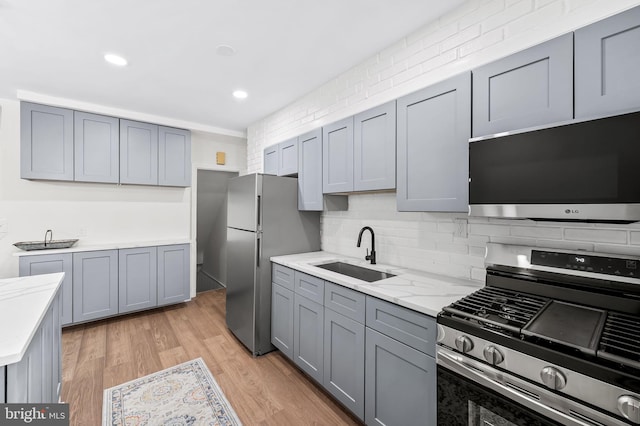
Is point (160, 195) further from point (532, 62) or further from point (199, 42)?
point (532, 62)

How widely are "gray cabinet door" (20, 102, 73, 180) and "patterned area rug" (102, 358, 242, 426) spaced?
2.54 meters

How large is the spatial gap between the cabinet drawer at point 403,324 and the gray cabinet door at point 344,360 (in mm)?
163

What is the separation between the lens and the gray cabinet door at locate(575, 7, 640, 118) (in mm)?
1095

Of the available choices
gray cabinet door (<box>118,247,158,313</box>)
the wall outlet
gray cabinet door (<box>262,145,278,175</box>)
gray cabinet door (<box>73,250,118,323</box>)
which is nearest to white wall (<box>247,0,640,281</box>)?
the wall outlet

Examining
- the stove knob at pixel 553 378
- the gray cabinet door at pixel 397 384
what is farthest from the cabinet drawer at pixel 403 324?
the stove knob at pixel 553 378

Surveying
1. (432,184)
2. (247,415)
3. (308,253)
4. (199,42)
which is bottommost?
(247,415)

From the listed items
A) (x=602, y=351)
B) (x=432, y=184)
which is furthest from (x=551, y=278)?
(x=432, y=184)

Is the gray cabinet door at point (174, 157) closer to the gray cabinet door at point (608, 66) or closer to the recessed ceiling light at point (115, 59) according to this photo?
the recessed ceiling light at point (115, 59)

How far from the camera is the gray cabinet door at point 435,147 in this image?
5.26 feet

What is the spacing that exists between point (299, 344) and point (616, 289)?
2013 mm

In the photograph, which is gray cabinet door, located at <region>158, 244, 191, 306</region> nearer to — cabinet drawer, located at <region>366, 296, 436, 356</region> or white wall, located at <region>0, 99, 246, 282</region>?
white wall, located at <region>0, 99, 246, 282</region>

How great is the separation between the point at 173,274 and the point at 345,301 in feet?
9.71

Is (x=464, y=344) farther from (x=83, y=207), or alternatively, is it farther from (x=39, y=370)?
(x=83, y=207)

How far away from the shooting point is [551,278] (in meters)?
1.39
